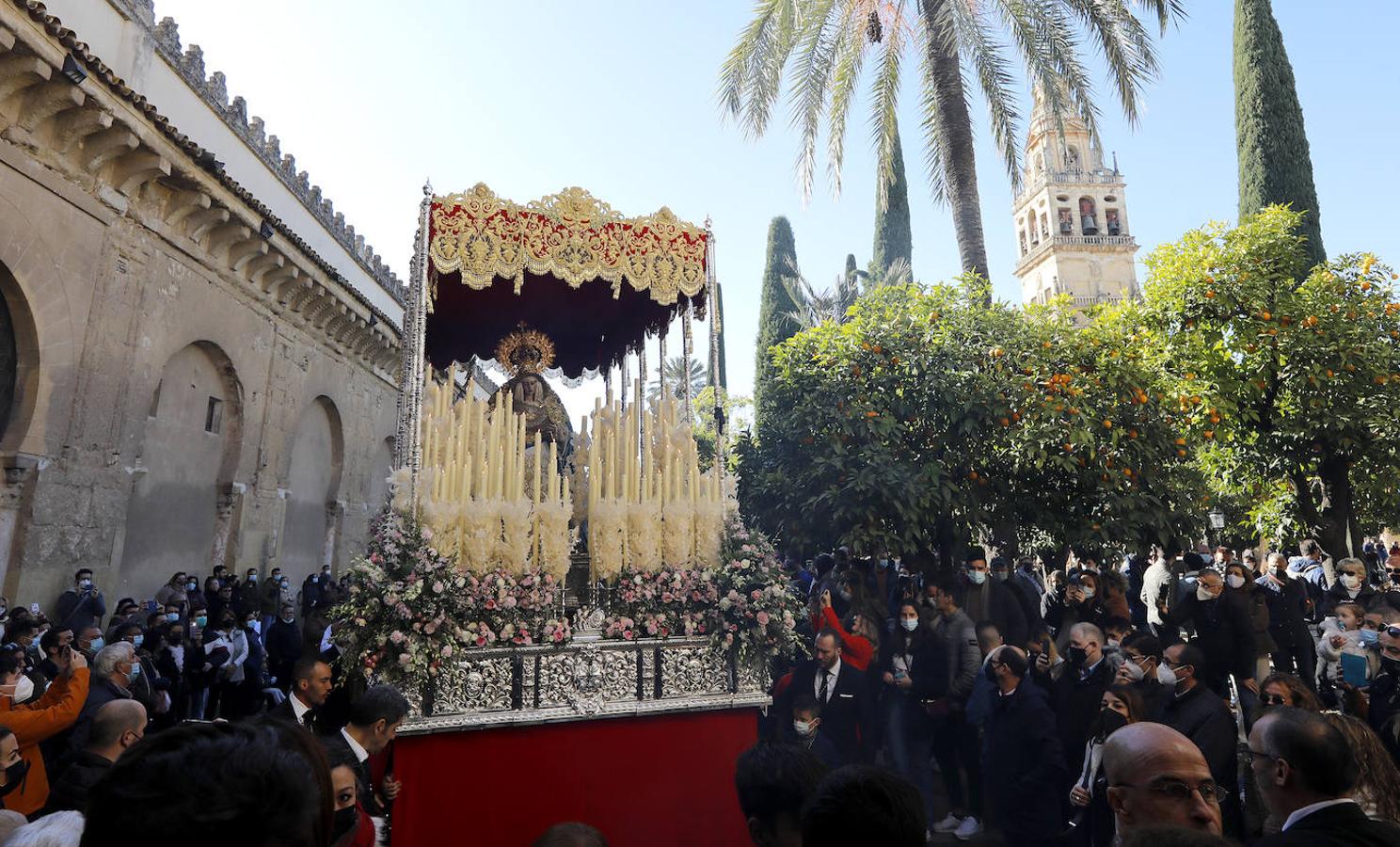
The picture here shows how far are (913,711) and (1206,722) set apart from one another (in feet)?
7.93

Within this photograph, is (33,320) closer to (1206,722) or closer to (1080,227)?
(1206,722)

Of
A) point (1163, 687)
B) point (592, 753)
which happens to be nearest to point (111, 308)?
point (592, 753)


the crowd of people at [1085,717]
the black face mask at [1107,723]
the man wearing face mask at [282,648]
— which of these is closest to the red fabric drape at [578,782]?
the crowd of people at [1085,717]

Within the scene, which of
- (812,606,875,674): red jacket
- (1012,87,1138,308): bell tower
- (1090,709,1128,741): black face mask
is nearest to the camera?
(1090,709,1128,741): black face mask

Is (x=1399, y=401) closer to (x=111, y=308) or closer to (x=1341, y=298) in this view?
(x=1341, y=298)

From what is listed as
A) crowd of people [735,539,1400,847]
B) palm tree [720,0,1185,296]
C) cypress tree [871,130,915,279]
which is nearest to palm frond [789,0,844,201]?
palm tree [720,0,1185,296]

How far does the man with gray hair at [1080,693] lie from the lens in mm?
5105

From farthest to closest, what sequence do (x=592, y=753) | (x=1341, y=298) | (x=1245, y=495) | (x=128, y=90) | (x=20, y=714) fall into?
1. (x=1245, y=495)
2. (x=1341, y=298)
3. (x=128, y=90)
4. (x=592, y=753)
5. (x=20, y=714)

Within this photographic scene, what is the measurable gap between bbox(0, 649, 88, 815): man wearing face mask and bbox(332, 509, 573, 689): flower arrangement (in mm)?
1370

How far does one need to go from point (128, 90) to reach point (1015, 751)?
461 inches

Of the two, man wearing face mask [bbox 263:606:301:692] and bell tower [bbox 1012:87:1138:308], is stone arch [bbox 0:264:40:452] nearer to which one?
man wearing face mask [bbox 263:606:301:692]

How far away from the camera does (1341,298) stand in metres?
10.8

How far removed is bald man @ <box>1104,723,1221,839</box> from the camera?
229 centimetres

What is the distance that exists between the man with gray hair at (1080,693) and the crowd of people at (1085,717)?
1cm
